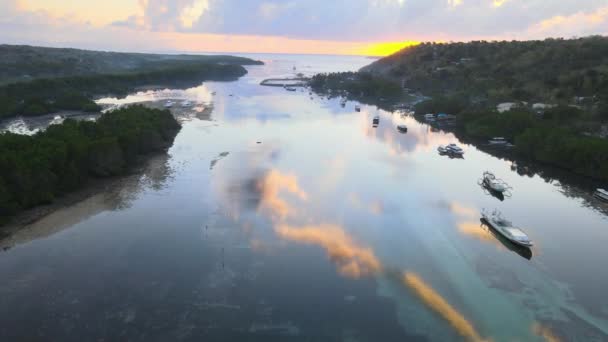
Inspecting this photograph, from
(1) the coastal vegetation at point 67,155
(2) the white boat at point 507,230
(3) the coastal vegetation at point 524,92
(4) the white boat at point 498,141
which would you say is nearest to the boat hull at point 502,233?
(2) the white boat at point 507,230

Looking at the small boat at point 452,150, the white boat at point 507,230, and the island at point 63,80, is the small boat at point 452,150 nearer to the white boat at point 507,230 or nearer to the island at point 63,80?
the white boat at point 507,230

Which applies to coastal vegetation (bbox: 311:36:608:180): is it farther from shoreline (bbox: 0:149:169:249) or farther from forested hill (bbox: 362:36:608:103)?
shoreline (bbox: 0:149:169:249)

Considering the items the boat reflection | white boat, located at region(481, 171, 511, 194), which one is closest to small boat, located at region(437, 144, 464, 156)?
white boat, located at region(481, 171, 511, 194)

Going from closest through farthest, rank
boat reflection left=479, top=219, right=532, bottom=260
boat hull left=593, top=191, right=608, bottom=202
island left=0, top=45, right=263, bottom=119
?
1. boat reflection left=479, top=219, right=532, bottom=260
2. boat hull left=593, top=191, right=608, bottom=202
3. island left=0, top=45, right=263, bottom=119

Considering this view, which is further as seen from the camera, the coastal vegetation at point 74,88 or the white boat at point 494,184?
the coastal vegetation at point 74,88

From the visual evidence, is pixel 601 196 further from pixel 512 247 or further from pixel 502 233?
pixel 512 247

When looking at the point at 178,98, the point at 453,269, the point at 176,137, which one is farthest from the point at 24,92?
the point at 453,269
